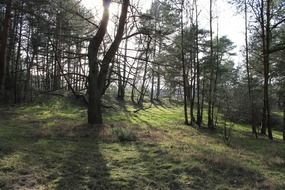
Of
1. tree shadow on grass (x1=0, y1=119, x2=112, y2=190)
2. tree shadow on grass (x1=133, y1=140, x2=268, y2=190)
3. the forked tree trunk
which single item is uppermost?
the forked tree trunk

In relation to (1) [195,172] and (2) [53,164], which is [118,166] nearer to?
(2) [53,164]

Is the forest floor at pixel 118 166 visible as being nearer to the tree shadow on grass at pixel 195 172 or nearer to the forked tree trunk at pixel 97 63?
the tree shadow on grass at pixel 195 172

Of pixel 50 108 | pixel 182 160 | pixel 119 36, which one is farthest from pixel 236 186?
Result: pixel 50 108

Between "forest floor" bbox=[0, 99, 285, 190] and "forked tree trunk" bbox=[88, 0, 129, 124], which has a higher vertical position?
"forked tree trunk" bbox=[88, 0, 129, 124]

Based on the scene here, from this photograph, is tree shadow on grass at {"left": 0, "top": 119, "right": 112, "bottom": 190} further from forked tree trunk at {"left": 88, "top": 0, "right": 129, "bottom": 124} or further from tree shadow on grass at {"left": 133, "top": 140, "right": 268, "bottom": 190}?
forked tree trunk at {"left": 88, "top": 0, "right": 129, "bottom": 124}

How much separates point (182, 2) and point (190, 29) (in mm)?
2222

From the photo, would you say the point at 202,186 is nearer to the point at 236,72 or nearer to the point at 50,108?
the point at 50,108

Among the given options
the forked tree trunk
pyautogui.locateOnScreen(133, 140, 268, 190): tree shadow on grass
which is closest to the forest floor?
pyautogui.locateOnScreen(133, 140, 268, 190): tree shadow on grass

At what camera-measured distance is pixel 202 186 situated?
6.40 m

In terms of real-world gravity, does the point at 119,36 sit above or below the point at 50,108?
above

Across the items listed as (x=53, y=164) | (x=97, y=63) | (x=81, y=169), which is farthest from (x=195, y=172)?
(x=97, y=63)

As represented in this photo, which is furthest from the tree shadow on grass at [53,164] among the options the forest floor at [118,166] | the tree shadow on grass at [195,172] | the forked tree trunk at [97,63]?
the forked tree trunk at [97,63]

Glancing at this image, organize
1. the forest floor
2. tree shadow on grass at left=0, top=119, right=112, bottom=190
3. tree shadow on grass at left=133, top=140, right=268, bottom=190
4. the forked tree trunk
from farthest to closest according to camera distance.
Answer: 1. the forked tree trunk
2. tree shadow on grass at left=133, top=140, right=268, bottom=190
3. the forest floor
4. tree shadow on grass at left=0, top=119, right=112, bottom=190

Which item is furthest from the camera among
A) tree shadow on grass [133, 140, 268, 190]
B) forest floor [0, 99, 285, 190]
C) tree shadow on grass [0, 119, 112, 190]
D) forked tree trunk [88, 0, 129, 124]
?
forked tree trunk [88, 0, 129, 124]
